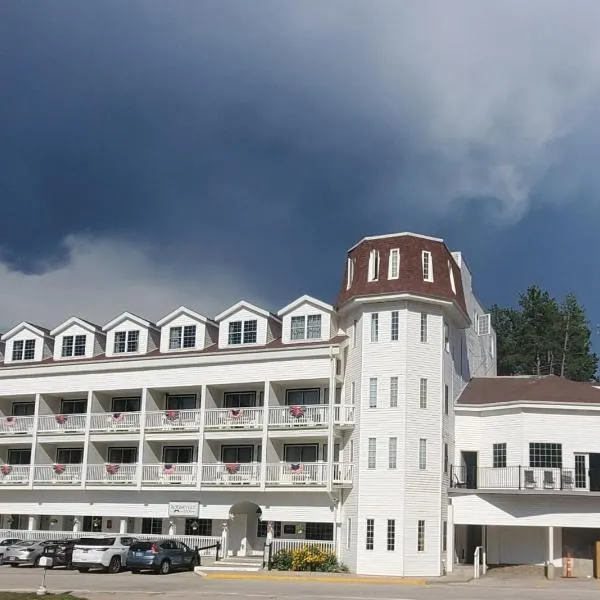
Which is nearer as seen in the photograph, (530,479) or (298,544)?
(530,479)

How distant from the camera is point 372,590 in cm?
3102

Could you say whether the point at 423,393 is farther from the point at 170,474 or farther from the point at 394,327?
the point at 170,474

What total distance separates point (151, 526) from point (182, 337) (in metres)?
10.4

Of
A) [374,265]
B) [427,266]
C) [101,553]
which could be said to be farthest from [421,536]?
[101,553]

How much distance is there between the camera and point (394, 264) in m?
42.2

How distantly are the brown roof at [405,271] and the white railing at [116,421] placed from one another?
12.9 metres

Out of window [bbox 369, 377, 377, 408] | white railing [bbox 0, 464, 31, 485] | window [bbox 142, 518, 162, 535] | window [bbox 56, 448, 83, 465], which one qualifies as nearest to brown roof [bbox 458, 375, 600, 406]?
window [bbox 369, 377, 377, 408]

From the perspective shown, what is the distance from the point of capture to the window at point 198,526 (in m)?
46.4

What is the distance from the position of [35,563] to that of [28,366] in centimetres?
1338

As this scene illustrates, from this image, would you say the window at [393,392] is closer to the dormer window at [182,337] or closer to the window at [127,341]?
the dormer window at [182,337]

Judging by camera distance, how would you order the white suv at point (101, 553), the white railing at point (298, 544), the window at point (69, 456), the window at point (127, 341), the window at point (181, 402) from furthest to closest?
the window at point (69, 456), the window at point (127, 341), the window at point (181, 402), the white railing at point (298, 544), the white suv at point (101, 553)

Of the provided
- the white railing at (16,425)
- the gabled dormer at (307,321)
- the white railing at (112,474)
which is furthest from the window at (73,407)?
the gabled dormer at (307,321)

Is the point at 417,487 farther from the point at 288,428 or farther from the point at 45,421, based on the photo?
the point at 45,421

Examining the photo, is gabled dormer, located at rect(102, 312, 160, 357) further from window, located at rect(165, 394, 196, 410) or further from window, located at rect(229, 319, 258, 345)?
window, located at rect(229, 319, 258, 345)
